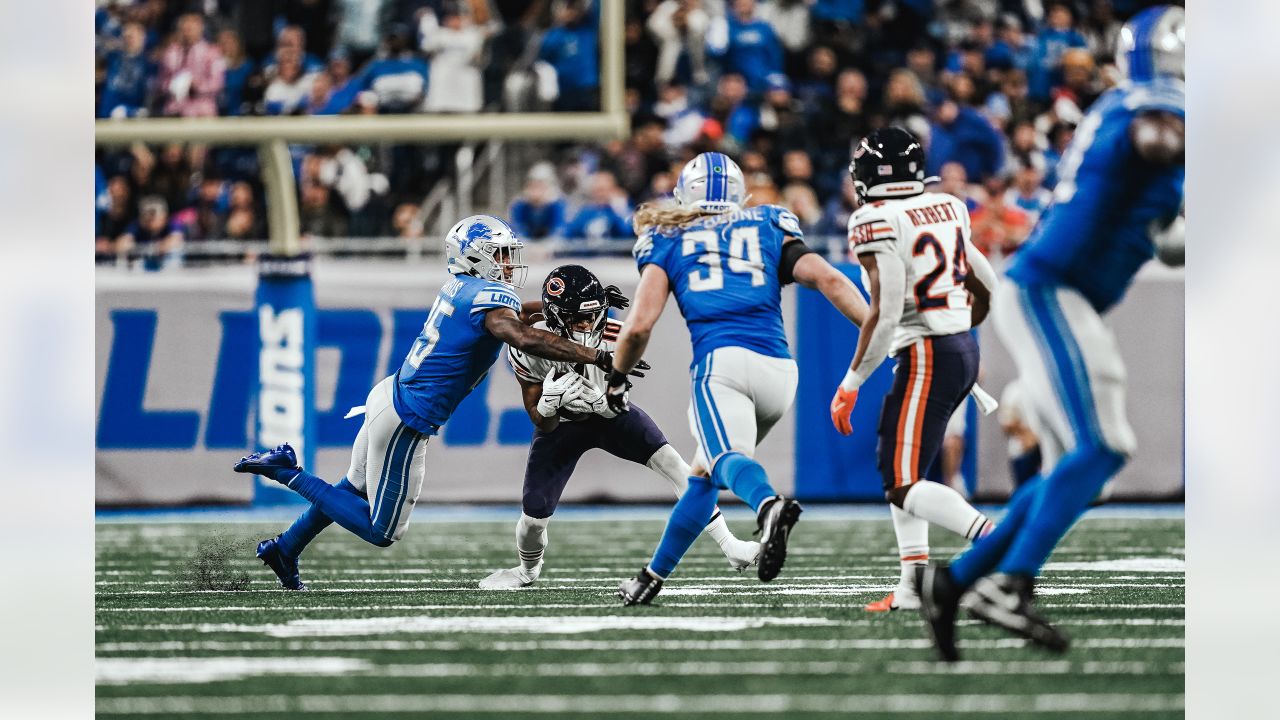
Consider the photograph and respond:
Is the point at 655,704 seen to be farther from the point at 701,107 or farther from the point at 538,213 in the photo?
the point at 701,107

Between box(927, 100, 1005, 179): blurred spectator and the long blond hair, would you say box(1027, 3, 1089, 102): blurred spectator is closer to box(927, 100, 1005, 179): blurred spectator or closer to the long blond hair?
box(927, 100, 1005, 179): blurred spectator

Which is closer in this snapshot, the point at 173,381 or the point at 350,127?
the point at 350,127

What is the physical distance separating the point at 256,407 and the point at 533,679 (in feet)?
23.7

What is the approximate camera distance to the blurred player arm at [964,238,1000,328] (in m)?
5.75

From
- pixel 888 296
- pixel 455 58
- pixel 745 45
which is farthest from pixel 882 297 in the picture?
pixel 745 45

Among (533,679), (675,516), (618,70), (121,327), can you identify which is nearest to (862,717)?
(533,679)

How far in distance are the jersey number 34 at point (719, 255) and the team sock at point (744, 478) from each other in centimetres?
61

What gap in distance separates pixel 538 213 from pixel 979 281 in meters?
6.67

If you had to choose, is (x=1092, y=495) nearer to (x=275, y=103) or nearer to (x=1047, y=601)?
(x=1047, y=601)

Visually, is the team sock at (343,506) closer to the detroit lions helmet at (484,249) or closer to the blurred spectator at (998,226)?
the detroit lions helmet at (484,249)

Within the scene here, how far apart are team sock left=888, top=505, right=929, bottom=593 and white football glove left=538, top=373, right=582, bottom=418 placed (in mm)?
1460

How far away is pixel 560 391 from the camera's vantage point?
21.3 feet

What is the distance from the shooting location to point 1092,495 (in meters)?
4.28

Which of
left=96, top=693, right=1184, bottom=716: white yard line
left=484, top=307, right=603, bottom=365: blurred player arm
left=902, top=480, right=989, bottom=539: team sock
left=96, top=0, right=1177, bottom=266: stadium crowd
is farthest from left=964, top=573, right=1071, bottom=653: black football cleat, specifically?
left=96, top=0, right=1177, bottom=266: stadium crowd
